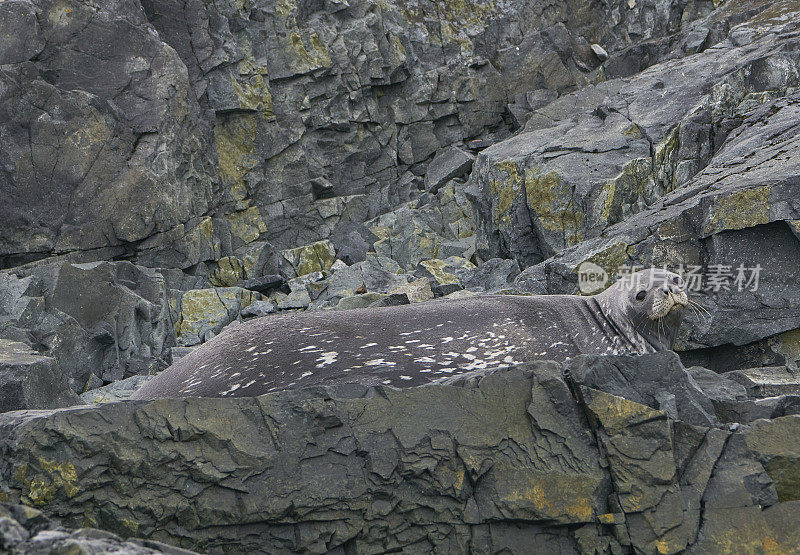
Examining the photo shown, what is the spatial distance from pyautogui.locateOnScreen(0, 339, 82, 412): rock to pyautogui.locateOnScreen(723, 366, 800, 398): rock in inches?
229

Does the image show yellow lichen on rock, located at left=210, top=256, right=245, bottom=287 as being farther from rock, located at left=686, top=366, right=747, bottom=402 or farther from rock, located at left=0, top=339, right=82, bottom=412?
rock, located at left=686, top=366, right=747, bottom=402

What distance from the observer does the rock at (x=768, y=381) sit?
17.0 feet

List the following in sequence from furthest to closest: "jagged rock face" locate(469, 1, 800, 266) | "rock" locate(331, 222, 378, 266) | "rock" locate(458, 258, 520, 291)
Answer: "rock" locate(331, 222, 378, 266), "rock" locate(458, 258, 520, 291), "jagged rock face" locate(469, 1, 800, 266)

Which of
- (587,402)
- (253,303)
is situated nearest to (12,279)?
(253,303)

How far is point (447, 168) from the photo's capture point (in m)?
22.8

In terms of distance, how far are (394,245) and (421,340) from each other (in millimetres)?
13867

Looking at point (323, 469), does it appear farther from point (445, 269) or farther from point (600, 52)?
point (600, 52)

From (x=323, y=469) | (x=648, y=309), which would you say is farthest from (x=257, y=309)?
(x=323, y=469)

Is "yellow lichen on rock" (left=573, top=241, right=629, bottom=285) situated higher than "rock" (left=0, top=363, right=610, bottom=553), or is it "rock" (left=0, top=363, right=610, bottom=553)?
"rock" (left=0, top=363, right=610, bottom=553)

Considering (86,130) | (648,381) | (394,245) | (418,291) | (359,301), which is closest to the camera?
(648,381)

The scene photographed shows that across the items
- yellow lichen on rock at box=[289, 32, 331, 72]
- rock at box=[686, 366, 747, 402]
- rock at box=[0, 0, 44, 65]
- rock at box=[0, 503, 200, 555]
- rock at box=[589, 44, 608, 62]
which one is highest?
rock at box=[0, 0, 44, 65]

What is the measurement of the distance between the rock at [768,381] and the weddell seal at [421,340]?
2.61 feet

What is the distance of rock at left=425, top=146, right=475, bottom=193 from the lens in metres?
22.4

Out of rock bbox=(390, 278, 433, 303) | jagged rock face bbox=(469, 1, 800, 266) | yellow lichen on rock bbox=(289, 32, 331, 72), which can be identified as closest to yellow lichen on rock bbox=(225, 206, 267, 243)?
yellow lichen on rock bbox=(289, 32, 331, 72)
